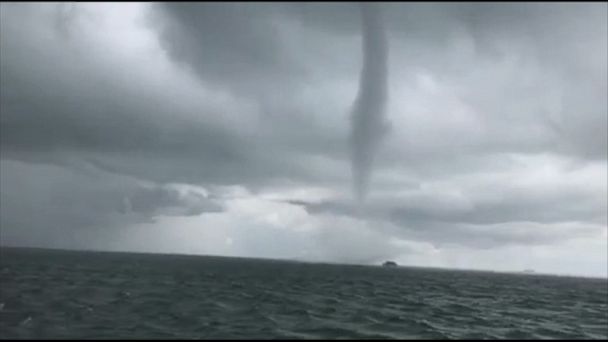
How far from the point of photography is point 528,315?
62844 millimetres

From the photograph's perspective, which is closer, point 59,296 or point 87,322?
point 87,322

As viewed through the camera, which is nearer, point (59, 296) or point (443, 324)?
point (443, 324)

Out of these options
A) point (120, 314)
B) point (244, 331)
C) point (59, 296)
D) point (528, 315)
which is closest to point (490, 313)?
point (528, 315)

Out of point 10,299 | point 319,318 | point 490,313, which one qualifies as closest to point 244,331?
point 319,318

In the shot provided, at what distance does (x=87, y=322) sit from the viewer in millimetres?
38906

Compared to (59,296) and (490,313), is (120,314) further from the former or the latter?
(490,313)

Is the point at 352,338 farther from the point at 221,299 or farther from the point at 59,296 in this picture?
the point at 59,296

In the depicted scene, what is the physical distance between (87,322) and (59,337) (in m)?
6.29

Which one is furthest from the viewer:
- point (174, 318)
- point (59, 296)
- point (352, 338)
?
point (59, 296)

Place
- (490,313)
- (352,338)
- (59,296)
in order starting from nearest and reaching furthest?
(352,338) → (59,296) → (490,313)

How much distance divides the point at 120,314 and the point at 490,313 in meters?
40.9

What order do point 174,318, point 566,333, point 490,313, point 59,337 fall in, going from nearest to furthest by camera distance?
point 59,337 → point 174,318 → point 566,333 → point 490,313

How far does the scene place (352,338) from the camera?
38.5m

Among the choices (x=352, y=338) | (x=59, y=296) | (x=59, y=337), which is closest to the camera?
(x=59, y=337)
